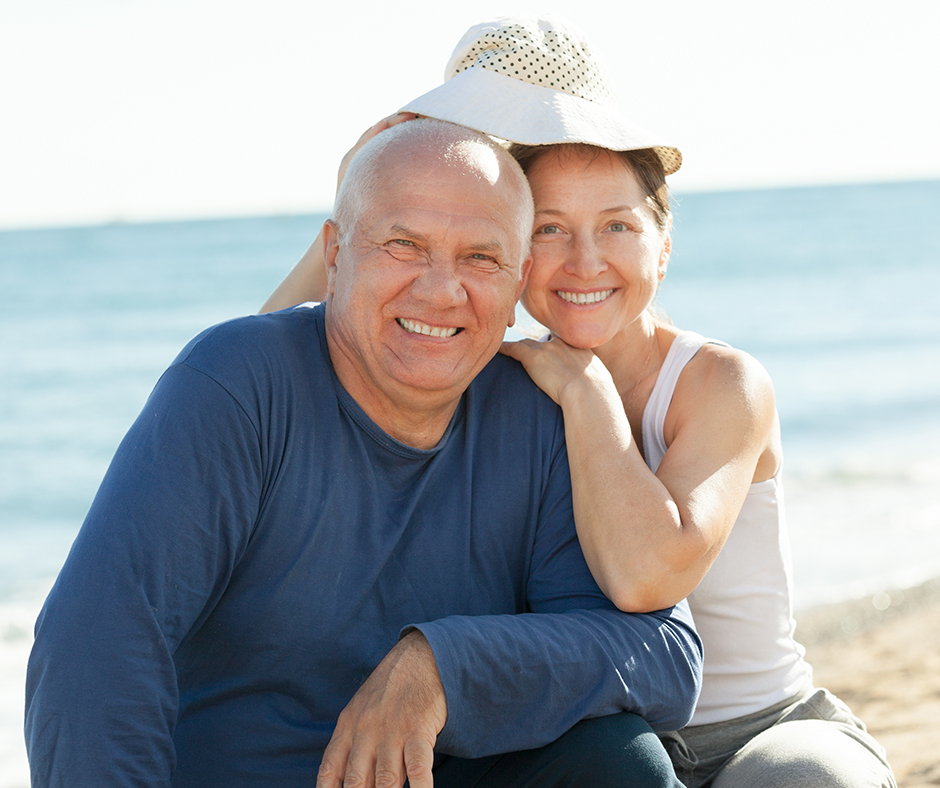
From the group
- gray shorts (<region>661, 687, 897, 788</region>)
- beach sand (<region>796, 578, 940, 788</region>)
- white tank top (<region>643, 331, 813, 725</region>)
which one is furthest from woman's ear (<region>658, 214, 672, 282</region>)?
beach sand (<region>796, 578, 940, 788</region>)

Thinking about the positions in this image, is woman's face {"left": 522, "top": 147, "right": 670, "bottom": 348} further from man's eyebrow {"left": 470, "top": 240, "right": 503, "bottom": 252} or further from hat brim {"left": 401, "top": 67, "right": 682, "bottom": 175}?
man's eyebrow {"left": 470, "top": 240, "right": 503, "bottom": 252}

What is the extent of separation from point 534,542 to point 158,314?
2448cm

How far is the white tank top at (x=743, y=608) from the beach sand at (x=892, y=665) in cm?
176

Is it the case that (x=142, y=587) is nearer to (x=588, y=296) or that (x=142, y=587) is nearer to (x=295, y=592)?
(x=295, y=592)

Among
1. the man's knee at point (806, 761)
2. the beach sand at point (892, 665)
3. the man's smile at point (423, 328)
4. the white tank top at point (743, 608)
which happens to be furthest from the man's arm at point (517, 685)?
the beach sand at point (892, 665)

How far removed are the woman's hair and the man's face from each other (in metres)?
0.34

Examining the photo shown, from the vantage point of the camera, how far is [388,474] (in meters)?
2.19

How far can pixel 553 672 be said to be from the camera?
1.93 m

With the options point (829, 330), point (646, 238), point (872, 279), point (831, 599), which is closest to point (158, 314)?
point (829, 330)

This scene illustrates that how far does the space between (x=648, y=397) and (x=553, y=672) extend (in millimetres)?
915

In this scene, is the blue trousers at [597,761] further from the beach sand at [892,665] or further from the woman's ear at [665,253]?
the beach sand at [892,665]

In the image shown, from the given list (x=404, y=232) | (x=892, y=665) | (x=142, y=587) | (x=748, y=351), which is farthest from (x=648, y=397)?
(x=748, y=351)

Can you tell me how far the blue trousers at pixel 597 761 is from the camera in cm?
188

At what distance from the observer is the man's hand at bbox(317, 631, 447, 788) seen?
1767 millimetres
